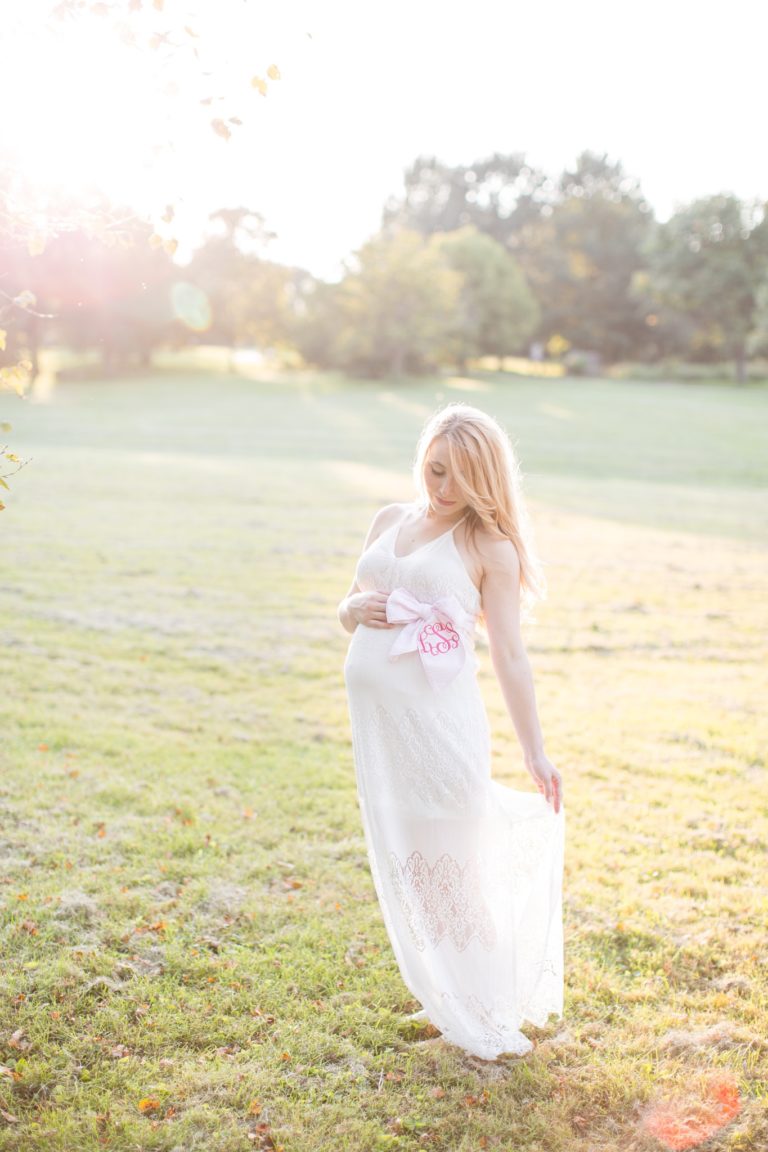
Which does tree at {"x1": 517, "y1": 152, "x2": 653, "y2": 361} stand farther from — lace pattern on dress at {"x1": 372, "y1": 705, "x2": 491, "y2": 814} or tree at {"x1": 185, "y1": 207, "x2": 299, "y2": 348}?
lace pattern on dress at {"x1": 372, "y1": 705, "x2": 491, "y2": 814}

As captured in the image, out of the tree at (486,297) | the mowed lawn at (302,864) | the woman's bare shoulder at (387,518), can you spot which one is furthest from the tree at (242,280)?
the woman's bare shoulder at (387,518)

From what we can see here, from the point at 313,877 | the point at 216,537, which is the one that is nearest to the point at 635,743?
the point at 313,877

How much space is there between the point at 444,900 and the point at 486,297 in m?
68.4

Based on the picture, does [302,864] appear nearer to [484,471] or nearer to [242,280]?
[484,471]

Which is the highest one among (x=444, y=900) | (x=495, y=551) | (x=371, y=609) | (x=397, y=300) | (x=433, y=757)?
(x=397, y=300)

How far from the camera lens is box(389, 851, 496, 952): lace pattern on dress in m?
3.96

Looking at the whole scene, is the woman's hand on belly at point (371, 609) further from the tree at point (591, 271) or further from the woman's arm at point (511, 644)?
the tree at point (591, 271)

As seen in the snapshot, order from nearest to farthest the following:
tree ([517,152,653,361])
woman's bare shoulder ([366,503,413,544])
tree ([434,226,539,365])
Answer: woman's bare shoulder ([366,503,413,544]) < tree ([434,226,539,365]) < tree ([517,152,653,361])

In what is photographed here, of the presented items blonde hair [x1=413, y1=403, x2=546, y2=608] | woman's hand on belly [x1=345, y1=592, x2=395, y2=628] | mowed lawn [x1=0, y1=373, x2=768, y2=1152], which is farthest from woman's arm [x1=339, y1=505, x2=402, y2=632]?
mowed lawn [x1=0, y1=373, x2=768, y2=1152]

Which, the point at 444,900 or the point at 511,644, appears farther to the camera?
the point at 444,900

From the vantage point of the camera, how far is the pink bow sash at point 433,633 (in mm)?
3789

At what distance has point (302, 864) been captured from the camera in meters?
5.93

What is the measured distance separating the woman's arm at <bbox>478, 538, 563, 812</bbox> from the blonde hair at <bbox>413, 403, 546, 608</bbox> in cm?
9

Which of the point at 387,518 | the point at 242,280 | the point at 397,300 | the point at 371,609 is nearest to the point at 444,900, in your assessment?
the point at 371,609
